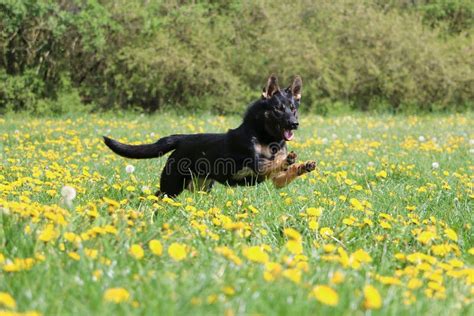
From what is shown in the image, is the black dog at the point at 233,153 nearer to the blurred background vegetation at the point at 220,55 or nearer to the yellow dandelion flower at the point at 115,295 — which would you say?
the yellow dandelion flower at the point at 115,295

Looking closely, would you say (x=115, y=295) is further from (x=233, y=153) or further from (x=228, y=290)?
(x=233, y=153)

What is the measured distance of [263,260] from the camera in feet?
6.58

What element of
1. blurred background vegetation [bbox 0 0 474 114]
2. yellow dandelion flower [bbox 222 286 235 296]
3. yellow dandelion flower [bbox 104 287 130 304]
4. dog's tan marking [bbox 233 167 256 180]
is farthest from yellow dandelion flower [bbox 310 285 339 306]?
blurred background vegetation [bbox 0 0 474 114]

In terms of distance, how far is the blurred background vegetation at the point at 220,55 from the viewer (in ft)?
53.0

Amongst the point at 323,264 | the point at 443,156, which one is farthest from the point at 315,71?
the point at 323,264

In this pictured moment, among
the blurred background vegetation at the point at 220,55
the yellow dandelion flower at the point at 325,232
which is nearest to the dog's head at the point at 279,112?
the yellow dandelion flower at the point at 325,232

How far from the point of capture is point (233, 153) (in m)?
5.06

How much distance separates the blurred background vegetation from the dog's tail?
11.2 meters

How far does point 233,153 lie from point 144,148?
720 mm

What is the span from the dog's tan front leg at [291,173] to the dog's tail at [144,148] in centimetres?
91

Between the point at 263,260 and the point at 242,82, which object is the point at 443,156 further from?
the point at 242,82

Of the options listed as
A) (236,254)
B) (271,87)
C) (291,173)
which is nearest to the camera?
(236,254)

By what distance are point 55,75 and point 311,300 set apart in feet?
52.8

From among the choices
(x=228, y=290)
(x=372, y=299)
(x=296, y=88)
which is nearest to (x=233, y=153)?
(x=296, y=88)
